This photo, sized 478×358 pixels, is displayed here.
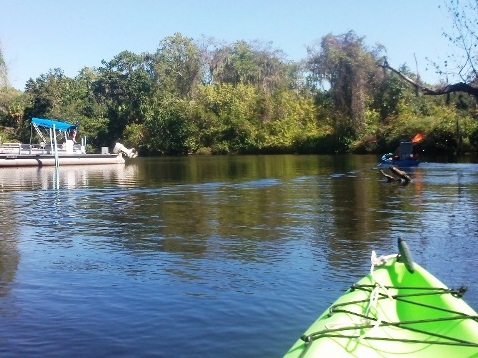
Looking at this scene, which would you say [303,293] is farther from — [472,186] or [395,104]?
[395,104]

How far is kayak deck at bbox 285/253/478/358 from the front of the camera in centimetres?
485

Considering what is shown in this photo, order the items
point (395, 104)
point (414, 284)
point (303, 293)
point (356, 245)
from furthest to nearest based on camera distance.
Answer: point (395, 104) → point (356, 245) → point (303, 293) → point (414, 284)

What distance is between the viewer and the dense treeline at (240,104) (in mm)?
64562

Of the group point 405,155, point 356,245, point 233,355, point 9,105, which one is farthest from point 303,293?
point 9,105

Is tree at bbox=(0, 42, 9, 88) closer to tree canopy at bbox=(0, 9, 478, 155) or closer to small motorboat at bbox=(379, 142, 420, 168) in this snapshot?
tree canopy at bbox=(0, 9, 478, 155)

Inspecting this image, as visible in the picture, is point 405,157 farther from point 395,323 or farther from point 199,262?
point 395,323

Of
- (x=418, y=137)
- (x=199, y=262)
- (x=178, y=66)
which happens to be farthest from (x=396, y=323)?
(x=178, y=66)

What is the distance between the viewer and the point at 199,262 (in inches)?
439

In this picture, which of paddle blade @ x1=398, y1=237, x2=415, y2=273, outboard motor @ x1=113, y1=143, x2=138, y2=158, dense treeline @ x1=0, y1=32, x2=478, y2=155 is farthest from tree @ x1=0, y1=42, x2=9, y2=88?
paddle blade @ x1=398, y1=237, x2=415, y2=273

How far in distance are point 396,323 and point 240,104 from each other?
71.5 m

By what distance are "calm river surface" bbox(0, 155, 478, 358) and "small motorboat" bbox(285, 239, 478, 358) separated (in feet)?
4.30

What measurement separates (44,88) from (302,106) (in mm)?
29318

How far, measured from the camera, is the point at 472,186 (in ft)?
81.7

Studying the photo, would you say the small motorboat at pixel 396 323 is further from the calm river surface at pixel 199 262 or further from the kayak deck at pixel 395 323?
the calm river surface at pixel 199 262
